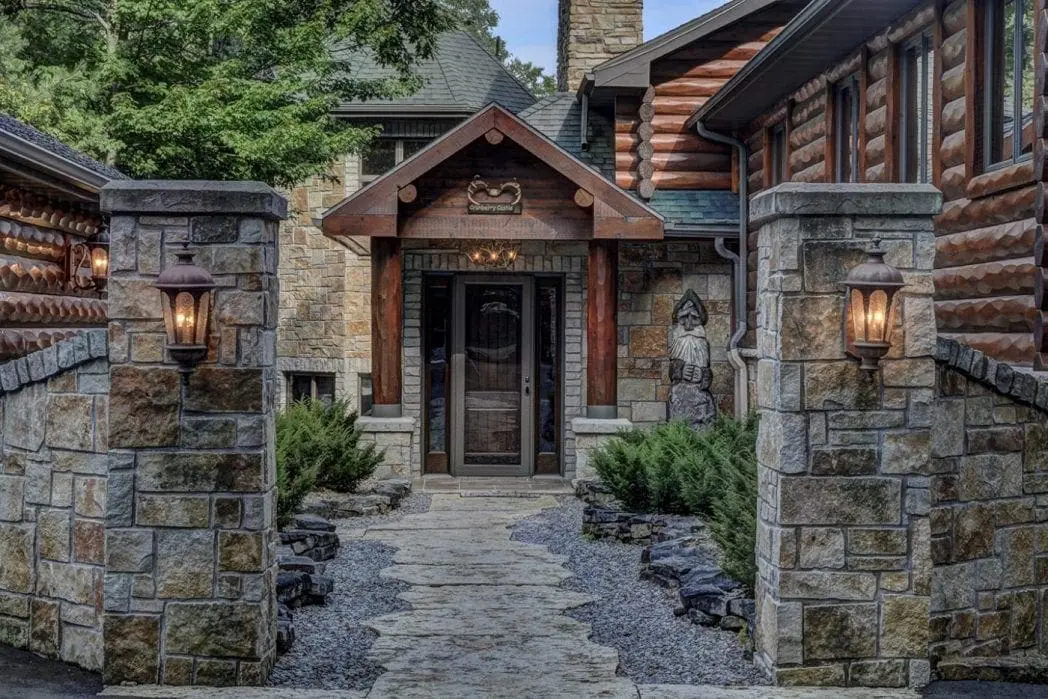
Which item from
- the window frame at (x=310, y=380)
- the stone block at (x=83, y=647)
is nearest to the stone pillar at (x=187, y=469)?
the stone block at (x=83, y=647)

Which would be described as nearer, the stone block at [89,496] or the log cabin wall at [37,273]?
the stone block at [89,496]

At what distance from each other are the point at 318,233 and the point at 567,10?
489 centimetres

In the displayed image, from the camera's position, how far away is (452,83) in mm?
19766

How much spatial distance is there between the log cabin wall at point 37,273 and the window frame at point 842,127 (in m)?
7.50

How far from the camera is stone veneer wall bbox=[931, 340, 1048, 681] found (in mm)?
6312

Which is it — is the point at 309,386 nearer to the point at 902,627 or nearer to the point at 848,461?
A: the point at 848,461

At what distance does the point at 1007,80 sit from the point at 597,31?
10220mm

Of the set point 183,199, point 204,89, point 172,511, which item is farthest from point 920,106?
point 204,89

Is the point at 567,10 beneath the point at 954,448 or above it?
above

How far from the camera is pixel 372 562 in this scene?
9.79 m

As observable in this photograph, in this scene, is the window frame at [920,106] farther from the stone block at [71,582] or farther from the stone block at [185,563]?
the stone block at [71,582]

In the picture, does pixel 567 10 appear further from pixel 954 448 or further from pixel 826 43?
pixel 954 448

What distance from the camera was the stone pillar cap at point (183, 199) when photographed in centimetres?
605

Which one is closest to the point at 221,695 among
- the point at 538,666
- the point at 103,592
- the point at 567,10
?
the point at 103,592
